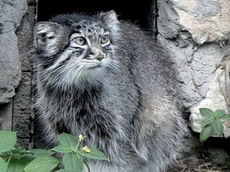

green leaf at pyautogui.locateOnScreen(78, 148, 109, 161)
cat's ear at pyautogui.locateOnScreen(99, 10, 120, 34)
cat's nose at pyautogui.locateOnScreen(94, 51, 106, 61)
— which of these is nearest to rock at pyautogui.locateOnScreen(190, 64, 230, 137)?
cat's ear at pyautogui.locateOnScreen(99, 10, 120, 34)

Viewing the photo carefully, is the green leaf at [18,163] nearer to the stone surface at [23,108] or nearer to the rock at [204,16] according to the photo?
the stone surface at [23,108]

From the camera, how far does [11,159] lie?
3.31 metres

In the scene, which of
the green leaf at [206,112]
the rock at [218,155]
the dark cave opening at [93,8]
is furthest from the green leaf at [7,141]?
the dark cave opening at [93,8]

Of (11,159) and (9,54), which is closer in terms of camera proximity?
(11,159)

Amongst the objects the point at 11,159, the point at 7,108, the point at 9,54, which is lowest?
the point at 11,159

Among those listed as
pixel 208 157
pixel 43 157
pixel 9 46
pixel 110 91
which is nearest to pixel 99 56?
pixel 110 91

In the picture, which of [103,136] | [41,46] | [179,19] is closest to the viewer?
[41,46]

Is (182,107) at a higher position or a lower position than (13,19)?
lower

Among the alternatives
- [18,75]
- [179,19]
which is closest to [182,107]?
[179,19]

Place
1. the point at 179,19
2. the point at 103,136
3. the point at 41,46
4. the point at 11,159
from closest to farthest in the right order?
the point at 11,159, the point at 41,46, the point at 103,136, the point at 179,19

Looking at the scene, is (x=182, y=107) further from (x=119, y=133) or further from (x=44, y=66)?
(x=44, y=66)

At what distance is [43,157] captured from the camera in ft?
10.4

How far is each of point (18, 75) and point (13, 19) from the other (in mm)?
333

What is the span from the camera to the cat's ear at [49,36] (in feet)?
11.5
